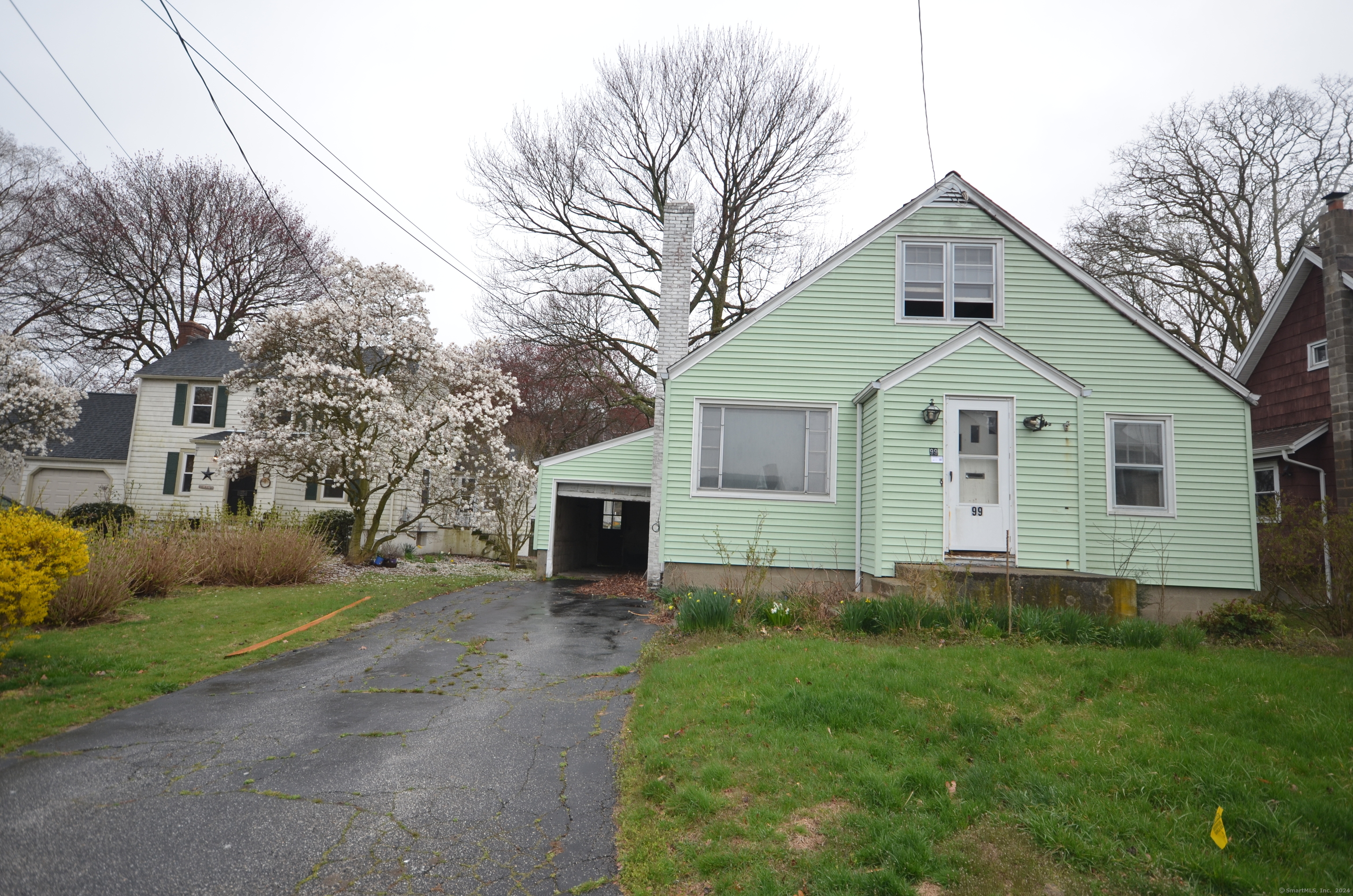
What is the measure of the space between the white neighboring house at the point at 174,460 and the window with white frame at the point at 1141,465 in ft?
69.1

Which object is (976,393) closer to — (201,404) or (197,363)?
(201,404)

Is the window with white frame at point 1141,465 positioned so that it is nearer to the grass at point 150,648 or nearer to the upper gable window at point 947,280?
the upper gable window at point 947,280

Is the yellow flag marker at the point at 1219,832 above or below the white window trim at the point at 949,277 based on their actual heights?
below

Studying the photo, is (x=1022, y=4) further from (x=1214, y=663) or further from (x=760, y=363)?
(x=1214, y=663)

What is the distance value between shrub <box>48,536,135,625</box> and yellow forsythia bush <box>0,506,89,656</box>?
1436 millimetres

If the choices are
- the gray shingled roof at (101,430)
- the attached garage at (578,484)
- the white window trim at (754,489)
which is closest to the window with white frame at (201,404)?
the gray shingled roof at (101,430)

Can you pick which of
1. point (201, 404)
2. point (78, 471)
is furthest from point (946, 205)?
point (78, 471)

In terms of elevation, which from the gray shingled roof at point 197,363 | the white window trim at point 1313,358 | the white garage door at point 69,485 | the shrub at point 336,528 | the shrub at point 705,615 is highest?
the gray shingled roof at point 197,363

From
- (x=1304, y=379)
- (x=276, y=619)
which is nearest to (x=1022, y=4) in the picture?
(x=1304, y=379)

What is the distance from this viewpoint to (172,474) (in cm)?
2516

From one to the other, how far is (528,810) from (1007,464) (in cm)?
900

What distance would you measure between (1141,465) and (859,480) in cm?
444

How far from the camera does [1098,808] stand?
3.67 metres

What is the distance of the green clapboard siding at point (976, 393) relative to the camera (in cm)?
1077
